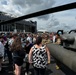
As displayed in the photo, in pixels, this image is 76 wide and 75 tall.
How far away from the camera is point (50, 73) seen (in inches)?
347

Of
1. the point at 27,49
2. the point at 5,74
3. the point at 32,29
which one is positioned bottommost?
the point at 5,74

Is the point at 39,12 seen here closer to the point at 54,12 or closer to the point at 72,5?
the point at 54,12

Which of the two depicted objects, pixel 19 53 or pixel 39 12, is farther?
pixel 19 53

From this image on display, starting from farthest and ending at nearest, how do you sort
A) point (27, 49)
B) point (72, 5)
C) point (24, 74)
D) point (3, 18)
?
1. point (24, 74)
2. point (27, 49)
3. point (3, 18)
4. point (72, 5)

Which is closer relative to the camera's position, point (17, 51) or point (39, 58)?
point (39, 58)

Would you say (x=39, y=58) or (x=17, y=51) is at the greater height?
(x=17, y=51)

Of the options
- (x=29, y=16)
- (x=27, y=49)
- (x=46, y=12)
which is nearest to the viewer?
(x=46, y=12)

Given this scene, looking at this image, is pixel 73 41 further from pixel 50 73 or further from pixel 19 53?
pixel 50 73

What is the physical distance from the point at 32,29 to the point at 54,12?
2.53 m

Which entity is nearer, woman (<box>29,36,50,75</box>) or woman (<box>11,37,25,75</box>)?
woman (<box>29,36,50,75</box>)

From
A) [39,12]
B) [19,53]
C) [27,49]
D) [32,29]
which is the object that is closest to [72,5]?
[39,12]

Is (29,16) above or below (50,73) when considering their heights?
above

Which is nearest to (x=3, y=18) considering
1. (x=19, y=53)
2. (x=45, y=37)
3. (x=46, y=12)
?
(x=46, y=12)

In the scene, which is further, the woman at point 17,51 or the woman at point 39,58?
the woman at point 17,51
